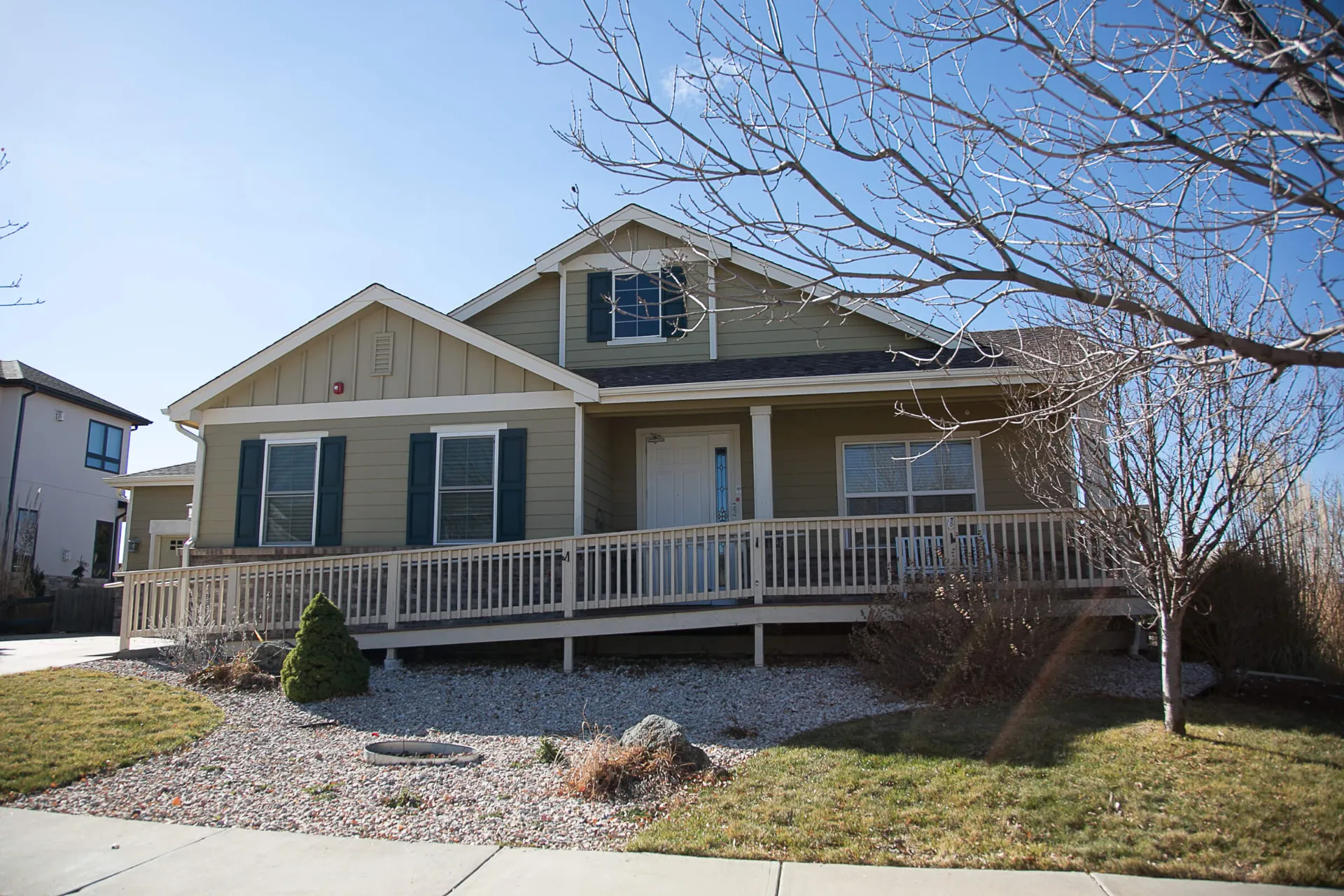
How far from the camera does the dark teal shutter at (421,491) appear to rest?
40.0 ft

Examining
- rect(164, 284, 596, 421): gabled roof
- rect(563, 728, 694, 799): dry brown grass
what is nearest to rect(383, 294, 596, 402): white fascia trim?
rect(164, 284, 596, 421): gabled roof

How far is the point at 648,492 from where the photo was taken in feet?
44.4

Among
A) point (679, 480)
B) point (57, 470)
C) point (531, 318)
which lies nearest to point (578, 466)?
point (679, 480)

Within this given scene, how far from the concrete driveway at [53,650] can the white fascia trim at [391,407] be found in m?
3.20

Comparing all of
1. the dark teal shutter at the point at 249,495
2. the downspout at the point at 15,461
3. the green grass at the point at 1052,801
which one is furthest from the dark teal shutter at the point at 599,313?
the downspout at the point at 15,461

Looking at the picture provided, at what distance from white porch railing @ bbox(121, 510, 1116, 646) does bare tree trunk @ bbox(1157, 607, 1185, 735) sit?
2.86 meters

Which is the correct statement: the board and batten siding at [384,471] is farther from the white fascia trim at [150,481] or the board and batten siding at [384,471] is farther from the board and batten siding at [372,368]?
the white fascia trim at [150,481]

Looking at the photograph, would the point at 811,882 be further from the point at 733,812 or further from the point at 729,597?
the point at 729,597

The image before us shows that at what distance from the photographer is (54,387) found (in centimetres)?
2548

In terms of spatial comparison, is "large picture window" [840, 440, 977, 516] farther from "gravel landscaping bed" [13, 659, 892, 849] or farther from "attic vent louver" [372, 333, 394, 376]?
"attic vent louver" [372, 333, 394, 376]

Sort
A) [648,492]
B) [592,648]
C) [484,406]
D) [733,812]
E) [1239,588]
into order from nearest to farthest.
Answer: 1. [733,812]
2. [1239,588]
3. [592,648]
4. [484,406]
5. [648,492]

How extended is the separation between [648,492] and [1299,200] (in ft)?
35.3

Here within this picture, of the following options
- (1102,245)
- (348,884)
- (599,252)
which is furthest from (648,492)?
(1102,245)

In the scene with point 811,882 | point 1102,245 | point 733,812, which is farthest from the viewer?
point 733,812
